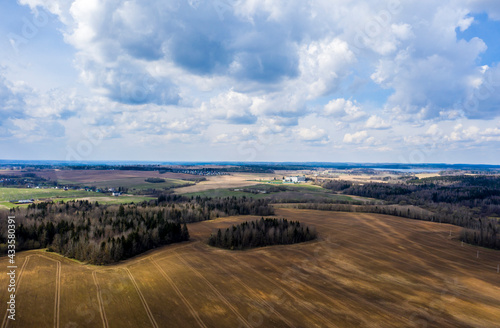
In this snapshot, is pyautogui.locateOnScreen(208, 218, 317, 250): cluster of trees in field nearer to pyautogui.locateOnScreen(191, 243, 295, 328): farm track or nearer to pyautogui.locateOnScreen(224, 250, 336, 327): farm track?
pyautogui.locateOnScreen(191, 243, 295, 328): farm track

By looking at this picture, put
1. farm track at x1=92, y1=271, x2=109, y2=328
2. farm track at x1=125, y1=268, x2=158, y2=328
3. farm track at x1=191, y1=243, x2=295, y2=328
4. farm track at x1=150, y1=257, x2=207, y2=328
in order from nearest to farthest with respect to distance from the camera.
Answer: farm track at x1=92, y1=271, x2=109, y2=328
farm track at x1=125, y1=268, x2=158, y2=328
farm track at x1=150, y1=257, x2=207, y2=328
farm track at x1=191, y1=243, x2=295, y2=328

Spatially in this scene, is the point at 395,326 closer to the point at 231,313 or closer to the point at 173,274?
the point at 231,313

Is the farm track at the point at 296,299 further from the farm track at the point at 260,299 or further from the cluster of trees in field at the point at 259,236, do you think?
the cluster of trees in field at the point at 259,236

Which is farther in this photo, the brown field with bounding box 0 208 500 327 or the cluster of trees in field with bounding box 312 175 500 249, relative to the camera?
the cluster of trees in field with bounding box 312 175 500 249

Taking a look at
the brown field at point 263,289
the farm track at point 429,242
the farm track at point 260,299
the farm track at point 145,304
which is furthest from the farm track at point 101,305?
the farm track at point 429,242

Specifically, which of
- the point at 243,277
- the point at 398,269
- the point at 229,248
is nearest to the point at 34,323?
the point at 243,277

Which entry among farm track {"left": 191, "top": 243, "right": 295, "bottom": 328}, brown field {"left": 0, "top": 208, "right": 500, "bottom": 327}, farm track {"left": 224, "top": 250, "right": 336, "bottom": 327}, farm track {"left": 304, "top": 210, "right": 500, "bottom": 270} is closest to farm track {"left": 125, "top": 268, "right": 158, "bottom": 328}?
brown field {"left": 0, "top": 208, "right": 500, "bottom": 327}
